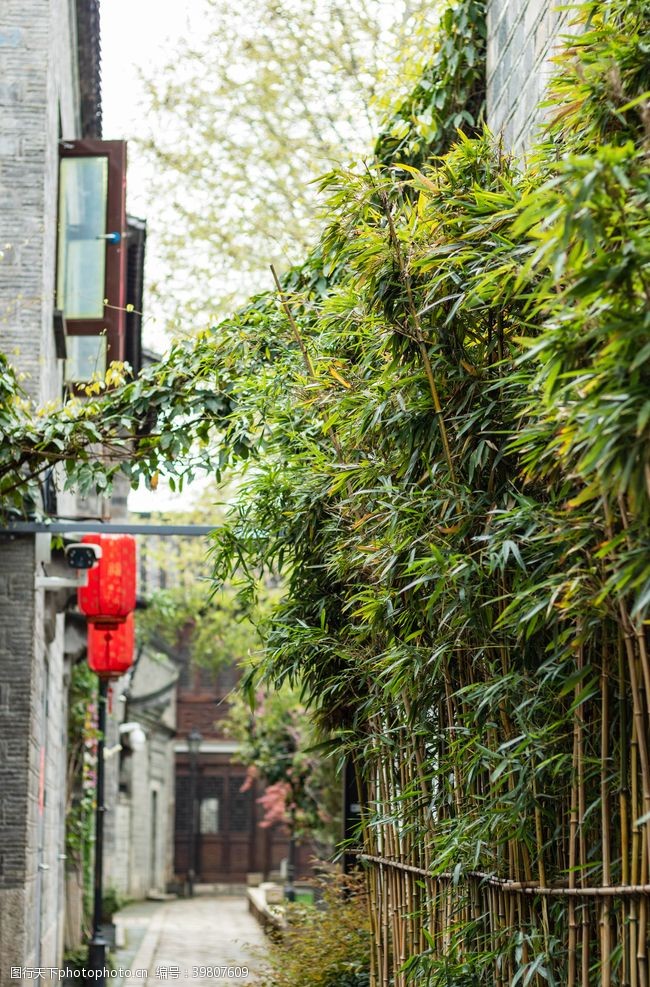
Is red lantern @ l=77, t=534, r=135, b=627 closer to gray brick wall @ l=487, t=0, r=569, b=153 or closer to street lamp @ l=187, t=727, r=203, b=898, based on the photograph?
gray brick wall @ l=487, t=0, r=569, b=153

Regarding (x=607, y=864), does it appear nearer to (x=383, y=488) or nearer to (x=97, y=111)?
(x=383, y=488)

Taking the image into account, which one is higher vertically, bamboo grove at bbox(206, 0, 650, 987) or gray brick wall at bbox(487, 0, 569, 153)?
gray brick wall at bbox(487, 0, 569, 153)

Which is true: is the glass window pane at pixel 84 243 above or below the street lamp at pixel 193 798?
above

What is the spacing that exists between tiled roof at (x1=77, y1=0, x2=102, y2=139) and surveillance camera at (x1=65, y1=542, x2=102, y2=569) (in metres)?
4.21

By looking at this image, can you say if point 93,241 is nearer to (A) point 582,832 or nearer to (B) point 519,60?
(B) point 519,60

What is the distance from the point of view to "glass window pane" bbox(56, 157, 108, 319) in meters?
8.88

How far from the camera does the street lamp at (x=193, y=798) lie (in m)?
26.8

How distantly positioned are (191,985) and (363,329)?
7.97m

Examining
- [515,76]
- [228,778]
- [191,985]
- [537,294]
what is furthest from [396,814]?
[228,778]

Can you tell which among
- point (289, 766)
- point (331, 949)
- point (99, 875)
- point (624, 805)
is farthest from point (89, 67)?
point (289, 766)

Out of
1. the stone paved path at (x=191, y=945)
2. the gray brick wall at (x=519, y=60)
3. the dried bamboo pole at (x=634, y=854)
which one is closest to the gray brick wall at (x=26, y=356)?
the stone paved path at (x=191, y=945)

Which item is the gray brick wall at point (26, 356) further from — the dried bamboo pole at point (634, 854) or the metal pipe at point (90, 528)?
the dried bamboo pole at point (634, 854)

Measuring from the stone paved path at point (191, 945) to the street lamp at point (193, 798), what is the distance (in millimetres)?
2941

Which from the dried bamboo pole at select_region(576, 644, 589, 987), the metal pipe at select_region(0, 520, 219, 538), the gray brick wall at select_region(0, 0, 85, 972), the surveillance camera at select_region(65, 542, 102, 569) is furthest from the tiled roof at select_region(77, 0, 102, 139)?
the dried bamboo pole at select_region(576, 644, 589, 987)
